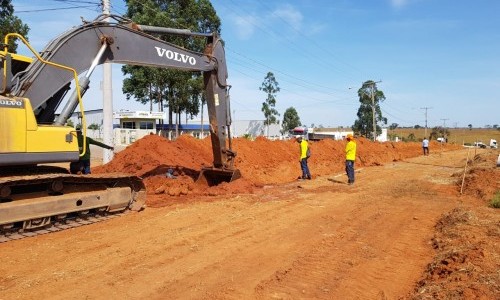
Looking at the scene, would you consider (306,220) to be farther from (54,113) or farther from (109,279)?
(54,113)

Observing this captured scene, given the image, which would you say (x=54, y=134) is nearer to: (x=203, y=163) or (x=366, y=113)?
(x=203, y=163)

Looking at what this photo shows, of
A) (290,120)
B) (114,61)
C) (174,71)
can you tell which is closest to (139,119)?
(174,71)

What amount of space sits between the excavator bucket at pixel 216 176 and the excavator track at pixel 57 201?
325 centimetres

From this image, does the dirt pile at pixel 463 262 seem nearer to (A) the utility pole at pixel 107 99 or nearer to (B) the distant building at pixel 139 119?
(A) the utility pole at pixel 107 99

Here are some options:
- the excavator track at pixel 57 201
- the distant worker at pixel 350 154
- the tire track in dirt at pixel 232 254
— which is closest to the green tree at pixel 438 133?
the distant worker at pixel 350 154

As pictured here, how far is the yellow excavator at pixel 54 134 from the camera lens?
6.42 meters

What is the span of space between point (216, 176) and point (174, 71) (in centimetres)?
2540

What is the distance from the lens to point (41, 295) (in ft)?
14.7

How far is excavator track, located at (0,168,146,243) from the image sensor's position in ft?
21.4

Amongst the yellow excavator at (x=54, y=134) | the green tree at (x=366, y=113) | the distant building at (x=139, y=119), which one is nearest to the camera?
the yellow excavator at (x=54, y=134)

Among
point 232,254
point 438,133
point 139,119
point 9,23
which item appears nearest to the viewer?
point 232,254

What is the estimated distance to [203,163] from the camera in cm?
1631

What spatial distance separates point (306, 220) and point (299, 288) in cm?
361

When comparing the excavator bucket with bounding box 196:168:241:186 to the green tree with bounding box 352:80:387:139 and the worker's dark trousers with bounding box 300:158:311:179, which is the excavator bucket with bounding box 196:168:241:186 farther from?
the green tree with bounding box 352:80:387:139
